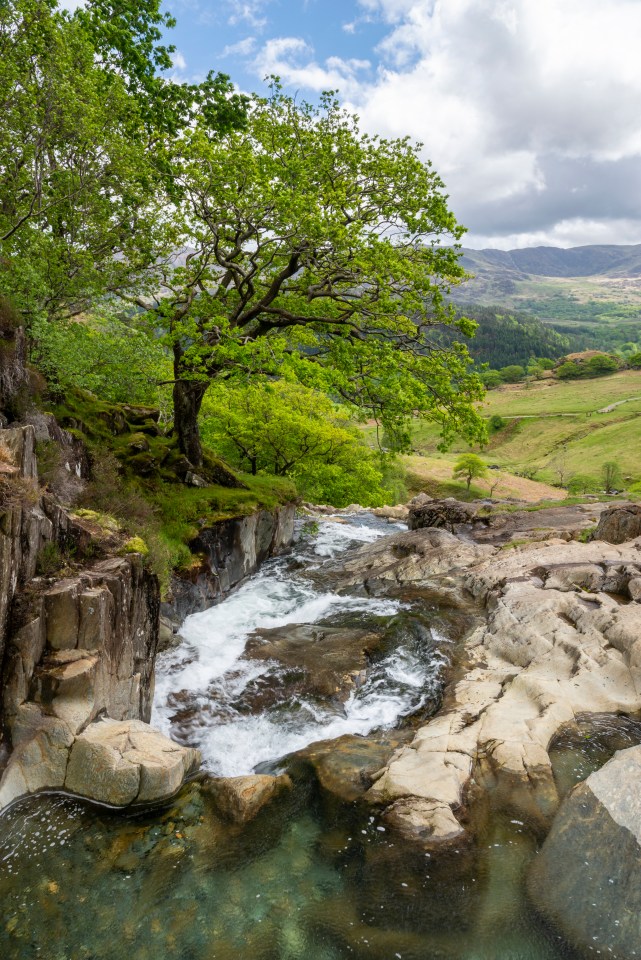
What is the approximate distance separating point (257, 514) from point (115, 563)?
11.7 meters

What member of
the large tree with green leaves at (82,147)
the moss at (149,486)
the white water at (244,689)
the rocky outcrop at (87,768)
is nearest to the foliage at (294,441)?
the moss at (149,486)

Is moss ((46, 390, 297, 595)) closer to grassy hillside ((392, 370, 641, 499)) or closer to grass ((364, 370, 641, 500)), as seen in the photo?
grass ((364, 370, 641, 500))

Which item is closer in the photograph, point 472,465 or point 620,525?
point 620,525

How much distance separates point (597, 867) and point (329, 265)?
17.5 m

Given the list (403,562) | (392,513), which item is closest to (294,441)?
(403,562)

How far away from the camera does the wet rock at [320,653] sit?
13312 millimetres

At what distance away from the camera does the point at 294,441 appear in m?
30.2

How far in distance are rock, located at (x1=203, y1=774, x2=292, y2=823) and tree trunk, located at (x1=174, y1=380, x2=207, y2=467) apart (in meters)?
13.9

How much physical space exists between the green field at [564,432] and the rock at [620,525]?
60086 millimetres

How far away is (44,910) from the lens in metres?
6.76

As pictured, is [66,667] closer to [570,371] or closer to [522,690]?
[522,690]

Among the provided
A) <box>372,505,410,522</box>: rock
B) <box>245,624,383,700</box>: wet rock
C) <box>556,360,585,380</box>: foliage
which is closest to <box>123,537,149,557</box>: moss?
<box>245,624,383,700</box>: wet rock

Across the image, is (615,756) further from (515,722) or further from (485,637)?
(485,637)

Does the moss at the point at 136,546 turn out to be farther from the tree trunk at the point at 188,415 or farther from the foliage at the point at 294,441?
the foliage at the point at 294,441
